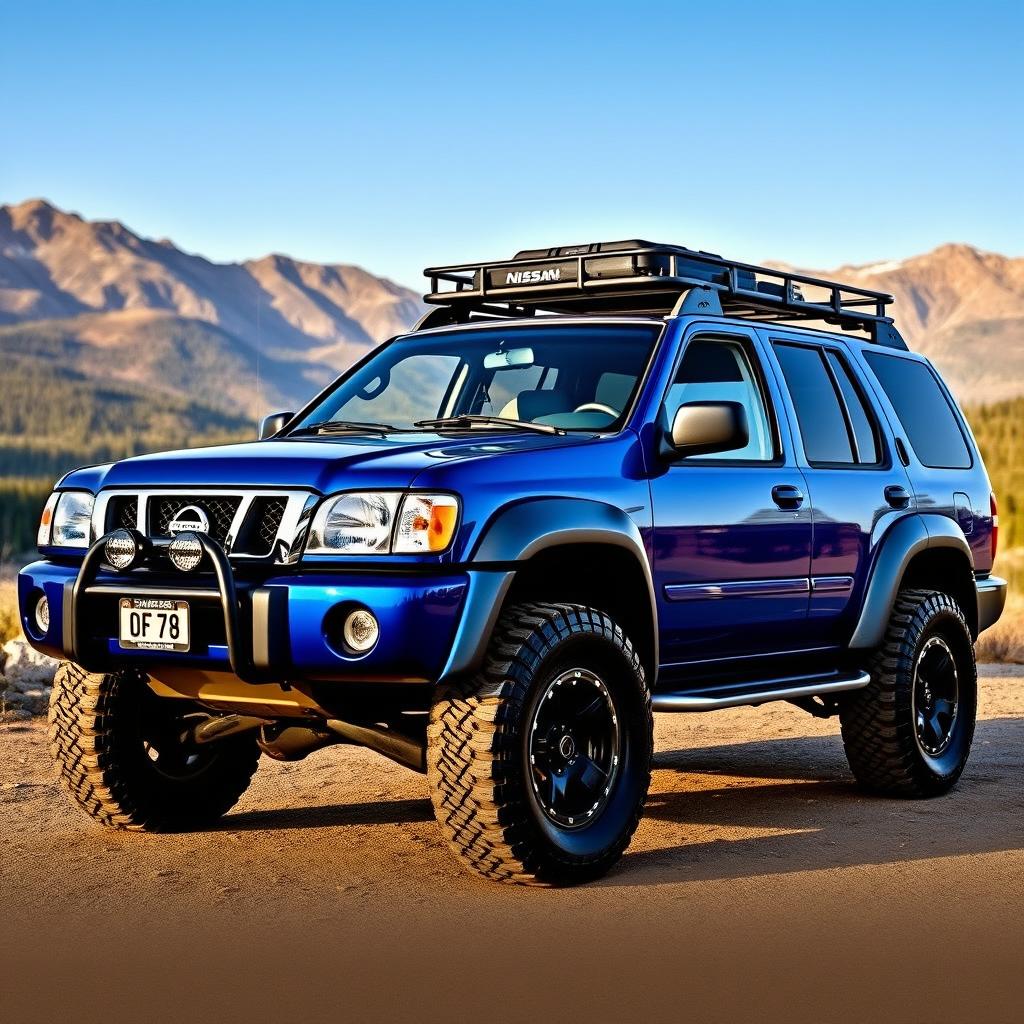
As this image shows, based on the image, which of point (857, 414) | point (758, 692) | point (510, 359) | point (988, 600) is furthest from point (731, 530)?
point (988, 600)

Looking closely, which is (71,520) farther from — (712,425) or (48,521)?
(712,425)

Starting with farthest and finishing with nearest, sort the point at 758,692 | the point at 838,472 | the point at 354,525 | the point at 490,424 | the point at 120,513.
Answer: the point at 838,472, the point at 758,692, the point at 490,424, the point at 120,513, the point at 354,525

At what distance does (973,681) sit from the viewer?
354 inches

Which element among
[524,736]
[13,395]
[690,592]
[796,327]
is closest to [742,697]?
[690,592]

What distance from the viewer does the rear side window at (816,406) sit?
8.05 metres

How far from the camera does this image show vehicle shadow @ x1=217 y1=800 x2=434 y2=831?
7609 mm

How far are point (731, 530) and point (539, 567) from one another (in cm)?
109

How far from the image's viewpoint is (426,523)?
19.6 feet

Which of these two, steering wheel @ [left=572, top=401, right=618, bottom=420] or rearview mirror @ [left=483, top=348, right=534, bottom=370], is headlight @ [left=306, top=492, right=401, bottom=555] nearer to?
steering wheel @ [left=572, top=401, right=618, bottom=420]

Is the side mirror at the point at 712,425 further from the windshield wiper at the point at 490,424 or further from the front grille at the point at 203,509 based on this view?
the front grille at the point at 203,509

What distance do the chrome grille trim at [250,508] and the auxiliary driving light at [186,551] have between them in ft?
0.41

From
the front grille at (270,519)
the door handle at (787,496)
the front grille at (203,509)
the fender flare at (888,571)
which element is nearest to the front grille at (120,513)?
the front grille at (203,509)

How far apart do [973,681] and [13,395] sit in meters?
196

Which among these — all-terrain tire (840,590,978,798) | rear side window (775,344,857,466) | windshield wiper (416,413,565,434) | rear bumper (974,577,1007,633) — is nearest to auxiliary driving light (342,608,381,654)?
windshield wiper (416,413,565,434)
